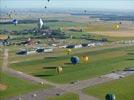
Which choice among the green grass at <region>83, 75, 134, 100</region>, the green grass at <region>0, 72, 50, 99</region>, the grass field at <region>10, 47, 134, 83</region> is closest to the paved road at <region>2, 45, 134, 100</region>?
the green grass at <region>83, 75, 134, 100</region>

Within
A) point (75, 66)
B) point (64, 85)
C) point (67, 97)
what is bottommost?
point (75, 66)

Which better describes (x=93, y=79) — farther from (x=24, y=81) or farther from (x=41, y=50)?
(x=41, y=50)

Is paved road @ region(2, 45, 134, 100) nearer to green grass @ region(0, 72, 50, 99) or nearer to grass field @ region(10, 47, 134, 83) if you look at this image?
green grass @ region(0, 72, 50, 99)

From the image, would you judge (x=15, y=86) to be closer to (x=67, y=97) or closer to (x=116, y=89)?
(x=67, y=97)

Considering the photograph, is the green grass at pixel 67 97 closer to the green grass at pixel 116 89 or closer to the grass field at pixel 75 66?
the green grass at pixel 116 89

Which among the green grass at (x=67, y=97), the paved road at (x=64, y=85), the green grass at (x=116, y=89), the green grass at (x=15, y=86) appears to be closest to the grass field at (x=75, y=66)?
the paved road at (x=64, y=85)

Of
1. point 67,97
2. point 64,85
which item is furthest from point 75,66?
point 67,97
